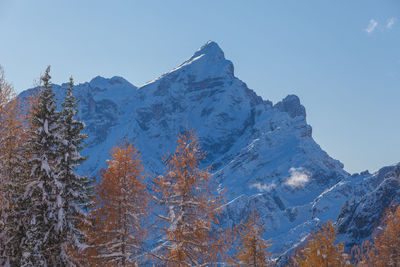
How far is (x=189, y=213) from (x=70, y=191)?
8.77 metres

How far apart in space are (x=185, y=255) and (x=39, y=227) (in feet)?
31.0

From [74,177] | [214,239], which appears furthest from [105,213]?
[214,239]

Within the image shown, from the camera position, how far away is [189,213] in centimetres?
1548

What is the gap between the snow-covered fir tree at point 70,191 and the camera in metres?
20.2

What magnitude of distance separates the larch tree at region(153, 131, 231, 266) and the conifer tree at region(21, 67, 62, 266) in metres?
6.92

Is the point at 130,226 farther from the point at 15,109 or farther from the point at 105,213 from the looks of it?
the point at 15,109

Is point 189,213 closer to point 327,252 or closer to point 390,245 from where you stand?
point 327,252

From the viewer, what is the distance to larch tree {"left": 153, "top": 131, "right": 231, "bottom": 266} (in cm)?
1498

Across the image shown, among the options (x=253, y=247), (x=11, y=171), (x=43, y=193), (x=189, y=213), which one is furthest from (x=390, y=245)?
(x=11, y=171)

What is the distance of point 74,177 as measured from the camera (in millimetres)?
21547

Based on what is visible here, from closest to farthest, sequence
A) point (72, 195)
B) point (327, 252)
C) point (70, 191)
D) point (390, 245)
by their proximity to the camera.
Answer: point (70, 191) → point (72, 195) → point (327, 252) → point (390, 245)

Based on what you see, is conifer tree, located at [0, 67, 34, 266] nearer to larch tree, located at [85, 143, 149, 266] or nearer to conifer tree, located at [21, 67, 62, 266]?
conifer tree, located at [21, 67, 62, 266]

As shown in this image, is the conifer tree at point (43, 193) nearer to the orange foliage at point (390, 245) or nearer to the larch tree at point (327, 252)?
the larch tree at point (327, 252)

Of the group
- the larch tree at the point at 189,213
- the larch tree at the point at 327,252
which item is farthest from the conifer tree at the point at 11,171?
the larch tree at the point at 327,252
